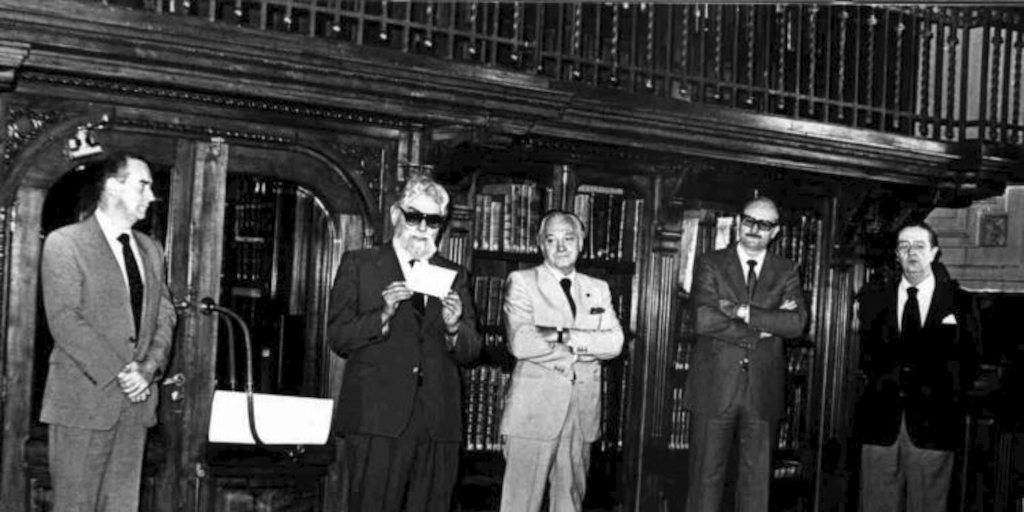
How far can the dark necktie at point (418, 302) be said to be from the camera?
5238mm

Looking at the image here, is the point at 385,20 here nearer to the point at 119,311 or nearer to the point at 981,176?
the point at 119,311

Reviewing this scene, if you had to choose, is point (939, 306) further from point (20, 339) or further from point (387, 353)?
point (20, 339)

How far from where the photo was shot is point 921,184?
7.68 meters

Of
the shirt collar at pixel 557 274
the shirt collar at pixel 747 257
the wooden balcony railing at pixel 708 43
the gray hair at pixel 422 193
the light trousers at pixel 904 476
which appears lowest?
the light trousers at pixel 904 476

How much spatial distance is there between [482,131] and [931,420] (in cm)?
251

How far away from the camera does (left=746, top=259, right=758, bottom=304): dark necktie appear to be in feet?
20.7

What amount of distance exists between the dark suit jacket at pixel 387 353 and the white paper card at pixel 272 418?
43 cm

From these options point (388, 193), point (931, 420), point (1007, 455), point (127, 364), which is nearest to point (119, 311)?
point (127, 364)

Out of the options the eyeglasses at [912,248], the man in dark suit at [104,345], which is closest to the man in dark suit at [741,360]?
the eyeglasses at [912,248]

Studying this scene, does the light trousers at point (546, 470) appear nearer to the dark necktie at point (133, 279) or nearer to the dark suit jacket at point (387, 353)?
the dark suit jacket at point (387, 353)

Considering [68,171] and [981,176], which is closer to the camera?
[68,171]

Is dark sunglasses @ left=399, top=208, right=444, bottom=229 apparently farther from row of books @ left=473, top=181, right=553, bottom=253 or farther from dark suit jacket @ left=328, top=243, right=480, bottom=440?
Result: row of books @ left=473, top=181, right=553, bottom=253

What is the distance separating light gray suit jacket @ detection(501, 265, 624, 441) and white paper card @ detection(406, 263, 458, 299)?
66 cm

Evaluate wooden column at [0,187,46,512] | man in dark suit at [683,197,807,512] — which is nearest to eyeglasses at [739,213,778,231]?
man in dark suit at [683,197,807,512]
